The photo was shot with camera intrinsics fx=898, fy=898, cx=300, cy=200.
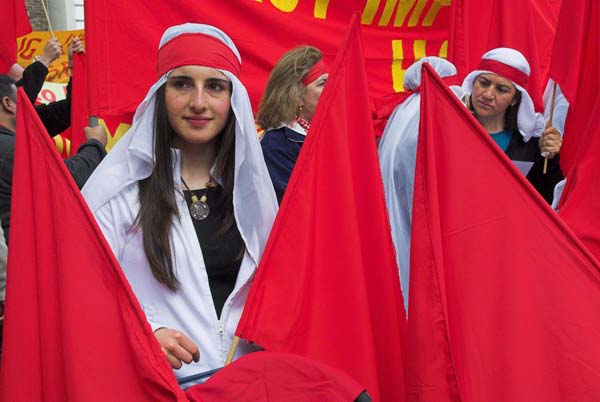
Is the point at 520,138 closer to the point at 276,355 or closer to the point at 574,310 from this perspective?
the point at 574,310

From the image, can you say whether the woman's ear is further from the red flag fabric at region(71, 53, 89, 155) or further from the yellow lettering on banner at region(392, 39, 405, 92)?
the yellow lettering on banner at region(392, 39, 405, 92)

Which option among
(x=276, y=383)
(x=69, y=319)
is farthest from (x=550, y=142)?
(x=69, y=319)

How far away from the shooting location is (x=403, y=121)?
4.30 meters

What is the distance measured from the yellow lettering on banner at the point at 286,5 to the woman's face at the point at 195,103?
9.57 feet

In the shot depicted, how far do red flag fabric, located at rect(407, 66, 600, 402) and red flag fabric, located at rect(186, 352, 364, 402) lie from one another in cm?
38

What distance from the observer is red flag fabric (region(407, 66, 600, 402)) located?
238 cm

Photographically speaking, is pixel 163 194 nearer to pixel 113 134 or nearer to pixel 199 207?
pixel 199 207

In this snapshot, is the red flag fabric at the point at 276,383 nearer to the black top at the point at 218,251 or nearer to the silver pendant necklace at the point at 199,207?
the black top at the point at 218,251

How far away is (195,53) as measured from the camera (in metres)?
2.52

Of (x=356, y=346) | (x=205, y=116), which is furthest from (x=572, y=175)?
(x=205, y=116)

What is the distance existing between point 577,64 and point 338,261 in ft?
6.79

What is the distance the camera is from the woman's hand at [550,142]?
14.8 feet

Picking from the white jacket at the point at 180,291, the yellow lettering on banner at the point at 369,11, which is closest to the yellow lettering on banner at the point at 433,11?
the yellow lettering on banner at the point at 369,11

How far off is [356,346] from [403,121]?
2.00 meters
